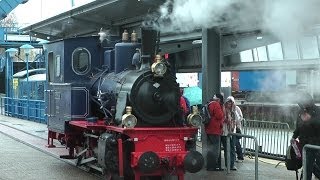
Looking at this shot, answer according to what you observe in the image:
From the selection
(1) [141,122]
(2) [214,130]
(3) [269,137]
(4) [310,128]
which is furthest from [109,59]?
(3) [269,137]

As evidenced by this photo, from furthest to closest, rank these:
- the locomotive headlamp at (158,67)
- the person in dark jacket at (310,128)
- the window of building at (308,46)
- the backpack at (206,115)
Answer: the backpack at (206,115) → the locomotive headlamp at (158,67) → the person in dark jacket at (310,128) → the window of building at (308,46)

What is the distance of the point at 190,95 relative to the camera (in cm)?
1570

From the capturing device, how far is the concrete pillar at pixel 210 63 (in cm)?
1052

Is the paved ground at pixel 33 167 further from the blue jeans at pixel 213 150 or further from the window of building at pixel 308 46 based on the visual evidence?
the window of building at pixel 308 46

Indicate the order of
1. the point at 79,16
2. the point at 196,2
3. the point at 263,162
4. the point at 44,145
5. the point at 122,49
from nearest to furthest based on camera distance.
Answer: the point at 196,2 < the point at 122,49 < the point at 263,162 < the point at 79,16 < the point at 44,145

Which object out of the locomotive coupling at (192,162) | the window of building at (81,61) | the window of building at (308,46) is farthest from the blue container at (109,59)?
the window of building at (308,46)

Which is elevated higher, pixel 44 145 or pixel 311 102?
pixel 311 102

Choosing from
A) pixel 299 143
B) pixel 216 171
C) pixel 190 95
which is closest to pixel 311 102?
pixel 299 143

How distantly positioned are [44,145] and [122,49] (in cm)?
657

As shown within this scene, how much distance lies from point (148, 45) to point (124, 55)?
1.17 meters

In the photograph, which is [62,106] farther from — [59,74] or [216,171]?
[216,171]

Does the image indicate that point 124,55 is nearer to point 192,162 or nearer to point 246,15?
point 192,162

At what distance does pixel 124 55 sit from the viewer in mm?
9336

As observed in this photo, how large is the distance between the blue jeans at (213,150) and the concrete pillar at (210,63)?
0.37 ft
